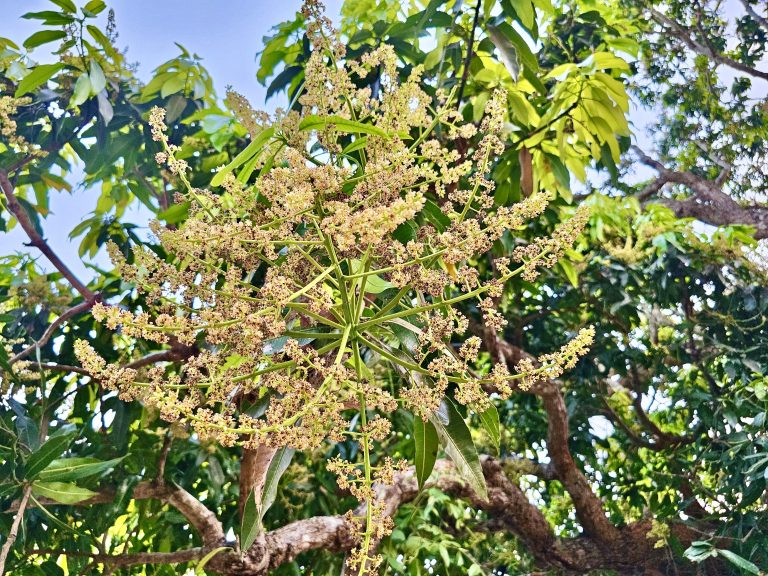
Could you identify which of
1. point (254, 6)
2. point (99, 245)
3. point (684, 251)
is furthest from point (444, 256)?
point (684, 251)

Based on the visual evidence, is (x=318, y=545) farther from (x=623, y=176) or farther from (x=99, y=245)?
(x=623, y=176)

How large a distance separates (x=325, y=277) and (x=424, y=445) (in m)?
0.20

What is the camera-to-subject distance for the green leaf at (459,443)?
2.23 ft

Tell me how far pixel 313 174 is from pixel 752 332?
5.71ft

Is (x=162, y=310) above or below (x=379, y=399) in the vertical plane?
above

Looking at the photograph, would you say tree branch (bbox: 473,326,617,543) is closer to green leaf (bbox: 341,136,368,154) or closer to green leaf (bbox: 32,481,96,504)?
green leaf (bbox: 32,481,96,504)

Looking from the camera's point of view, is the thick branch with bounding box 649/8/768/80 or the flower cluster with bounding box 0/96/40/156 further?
the thick branch with bounding box 649/8/768/80

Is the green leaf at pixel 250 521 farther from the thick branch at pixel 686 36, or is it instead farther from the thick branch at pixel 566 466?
the thick branch at pixel 686 36

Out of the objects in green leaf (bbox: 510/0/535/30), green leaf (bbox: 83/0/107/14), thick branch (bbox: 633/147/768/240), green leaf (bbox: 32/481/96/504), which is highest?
thick branch (bbox: 633/147/768/240)

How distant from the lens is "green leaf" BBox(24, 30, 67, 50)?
1105 mm

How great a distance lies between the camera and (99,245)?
1455 mm

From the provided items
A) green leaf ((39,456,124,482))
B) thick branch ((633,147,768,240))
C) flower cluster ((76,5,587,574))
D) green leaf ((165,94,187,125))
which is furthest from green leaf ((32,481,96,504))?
thick branch ((633,147,768,240))

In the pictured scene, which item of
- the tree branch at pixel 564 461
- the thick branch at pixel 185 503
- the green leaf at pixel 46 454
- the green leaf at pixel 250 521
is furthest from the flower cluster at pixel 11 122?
the tree branch at pixel 564 461

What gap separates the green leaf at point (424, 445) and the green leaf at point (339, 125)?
10.2 inches
